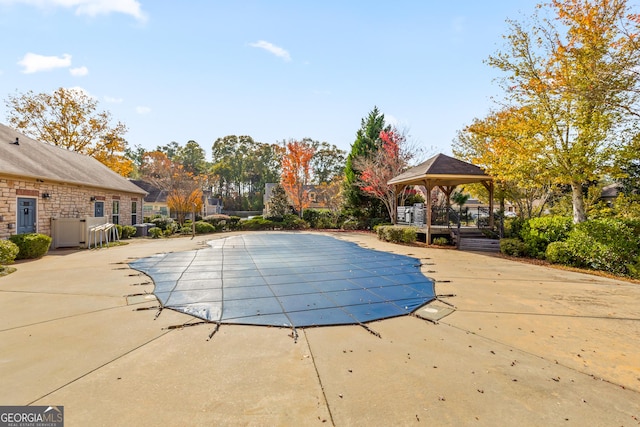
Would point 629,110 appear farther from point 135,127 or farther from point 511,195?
point 135,127

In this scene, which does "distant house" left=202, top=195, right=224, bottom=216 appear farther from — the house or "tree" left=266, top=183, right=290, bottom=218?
the house

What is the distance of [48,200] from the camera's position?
11219mm

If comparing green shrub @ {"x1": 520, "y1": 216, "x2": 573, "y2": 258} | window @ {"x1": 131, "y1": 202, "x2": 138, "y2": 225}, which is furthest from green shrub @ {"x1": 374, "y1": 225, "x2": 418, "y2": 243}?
window @ {"x1": 131, "y1": 202, "x2": 138, "y2": 225}

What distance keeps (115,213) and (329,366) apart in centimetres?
1774

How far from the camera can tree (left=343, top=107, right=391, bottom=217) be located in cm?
2130

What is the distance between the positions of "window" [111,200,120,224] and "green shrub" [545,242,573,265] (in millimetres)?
19692

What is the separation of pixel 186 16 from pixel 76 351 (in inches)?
351

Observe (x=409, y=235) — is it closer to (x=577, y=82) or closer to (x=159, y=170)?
(x=577, y=82)

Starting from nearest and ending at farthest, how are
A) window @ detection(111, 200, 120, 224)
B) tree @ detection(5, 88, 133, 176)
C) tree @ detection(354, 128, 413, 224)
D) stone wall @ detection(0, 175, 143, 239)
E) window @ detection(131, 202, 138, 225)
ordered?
stone wall @ detection(0, 175, 143, 239), window @ detection(111, 200, 120, 224), window @ detection(131, 202, 138, 225), tree @ detection(354, 128, 413, 224), tree @ detection(5, 88, 133, 176)

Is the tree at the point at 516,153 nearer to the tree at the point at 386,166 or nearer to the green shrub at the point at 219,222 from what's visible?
the tree at the point at 386,166

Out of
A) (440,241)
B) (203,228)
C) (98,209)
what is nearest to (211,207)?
(203,228)

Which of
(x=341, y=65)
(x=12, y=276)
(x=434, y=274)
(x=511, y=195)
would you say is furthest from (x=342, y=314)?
(x=511, y=195)

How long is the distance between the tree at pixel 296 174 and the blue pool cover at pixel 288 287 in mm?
15187

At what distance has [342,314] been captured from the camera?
4.41 m
